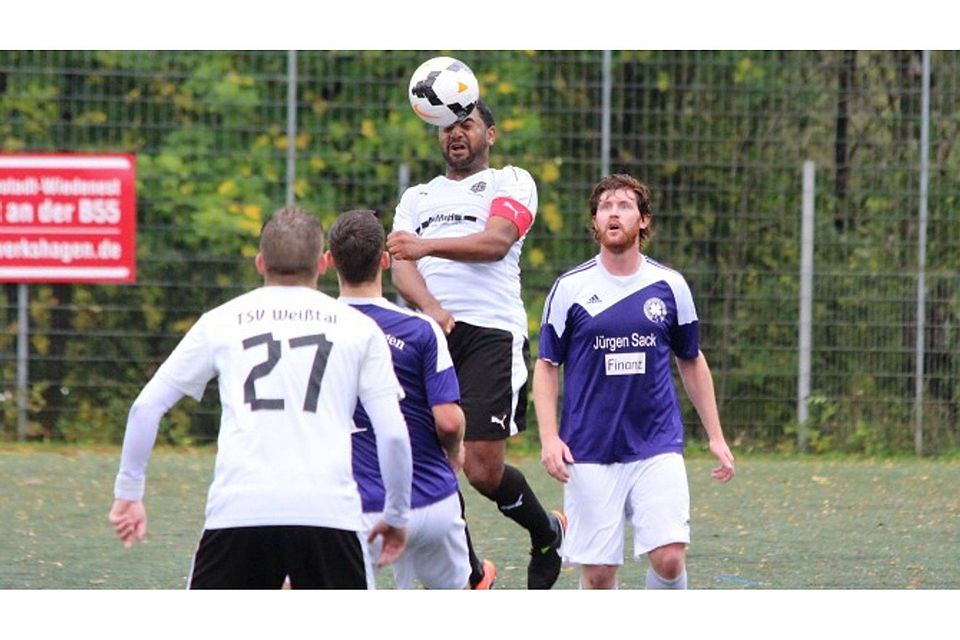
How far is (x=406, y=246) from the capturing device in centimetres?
721

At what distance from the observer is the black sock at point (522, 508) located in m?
7.80

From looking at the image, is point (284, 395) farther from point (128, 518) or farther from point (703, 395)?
point (703, 395)

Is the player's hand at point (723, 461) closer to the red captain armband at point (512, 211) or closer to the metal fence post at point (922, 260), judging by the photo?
the red captain armband at point (512, 211)

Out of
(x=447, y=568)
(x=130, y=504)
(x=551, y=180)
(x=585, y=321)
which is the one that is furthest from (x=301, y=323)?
(x=551, y=180)

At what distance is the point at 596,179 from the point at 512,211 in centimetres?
708

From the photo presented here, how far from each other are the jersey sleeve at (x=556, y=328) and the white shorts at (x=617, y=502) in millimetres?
450

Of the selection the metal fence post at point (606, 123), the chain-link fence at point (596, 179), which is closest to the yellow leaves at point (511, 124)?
the chain-link fence at point (596, 179)

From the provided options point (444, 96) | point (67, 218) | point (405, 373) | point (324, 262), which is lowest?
point (405, 373)

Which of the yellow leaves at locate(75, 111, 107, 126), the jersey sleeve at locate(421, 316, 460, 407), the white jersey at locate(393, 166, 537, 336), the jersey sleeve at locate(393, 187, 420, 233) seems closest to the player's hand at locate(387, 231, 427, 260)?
the white jersey at locate(393, 166, 537, 336)

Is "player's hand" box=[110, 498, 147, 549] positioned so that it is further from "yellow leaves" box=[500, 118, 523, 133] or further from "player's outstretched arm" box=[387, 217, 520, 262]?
"yellow leaves" box=[500, 118, 523, 133]

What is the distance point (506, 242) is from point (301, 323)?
9.09 ft

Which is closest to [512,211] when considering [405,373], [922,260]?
[405,373]

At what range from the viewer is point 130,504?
4.89 meters

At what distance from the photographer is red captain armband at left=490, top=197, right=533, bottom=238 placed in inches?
297
